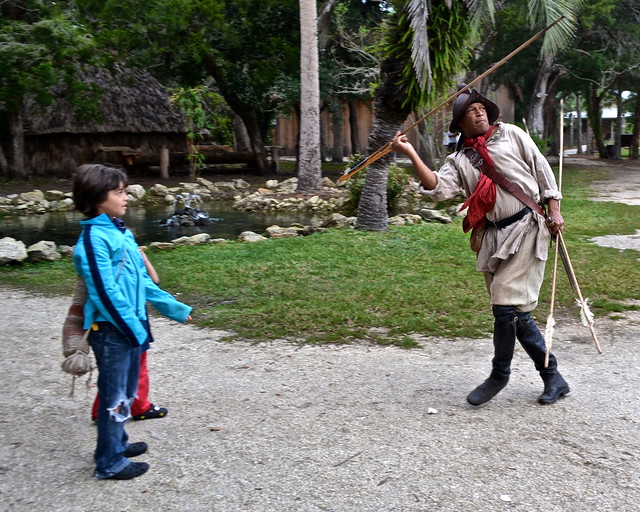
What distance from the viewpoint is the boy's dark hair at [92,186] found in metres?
3.61

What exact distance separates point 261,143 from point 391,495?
23.5 m

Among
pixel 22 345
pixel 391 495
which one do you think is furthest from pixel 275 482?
pixel 22 345

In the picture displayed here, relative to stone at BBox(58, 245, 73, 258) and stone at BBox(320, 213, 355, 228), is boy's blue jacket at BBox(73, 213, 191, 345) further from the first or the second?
stone at BBox(320, 213, 355, 228)

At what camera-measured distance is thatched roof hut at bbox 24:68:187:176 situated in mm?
24203

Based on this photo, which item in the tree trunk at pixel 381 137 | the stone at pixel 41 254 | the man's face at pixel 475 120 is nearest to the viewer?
the man's face at pixel 475 120

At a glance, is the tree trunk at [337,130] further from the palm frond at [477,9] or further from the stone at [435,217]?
the palm frond at [477,9]

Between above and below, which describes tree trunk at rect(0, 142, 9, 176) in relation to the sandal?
above

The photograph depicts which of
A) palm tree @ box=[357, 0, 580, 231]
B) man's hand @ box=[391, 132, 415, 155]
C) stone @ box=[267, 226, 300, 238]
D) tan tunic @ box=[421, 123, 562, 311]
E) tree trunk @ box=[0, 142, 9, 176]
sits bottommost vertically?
stone @ box=[267, 226, 300, 238]

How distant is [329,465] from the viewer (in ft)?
12.3

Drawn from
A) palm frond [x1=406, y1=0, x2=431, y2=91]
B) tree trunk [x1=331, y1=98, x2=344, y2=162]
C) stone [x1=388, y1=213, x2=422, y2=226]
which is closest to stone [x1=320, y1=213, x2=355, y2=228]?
stone [x1=388, y1=213, x2=422, y2=226]

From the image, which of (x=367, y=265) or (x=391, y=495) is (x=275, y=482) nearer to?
(x=391, y=495)

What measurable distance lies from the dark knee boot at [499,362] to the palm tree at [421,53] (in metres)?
6.27

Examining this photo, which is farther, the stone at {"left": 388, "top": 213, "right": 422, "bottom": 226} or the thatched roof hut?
the thatched roof hut

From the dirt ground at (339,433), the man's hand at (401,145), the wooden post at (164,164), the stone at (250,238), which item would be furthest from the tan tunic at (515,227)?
the wooden post at (164,164)
